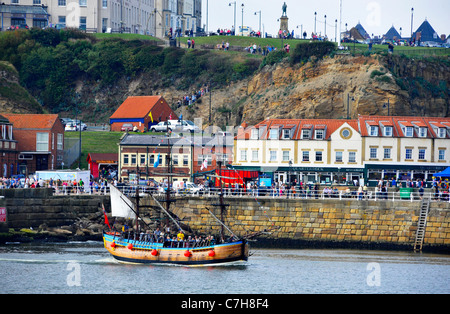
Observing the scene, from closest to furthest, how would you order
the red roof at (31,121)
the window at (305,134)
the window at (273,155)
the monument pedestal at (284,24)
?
the window at (305,134) < the window at (273,155) < the red roof at (31,121) < the monument pedestal at (284,24)

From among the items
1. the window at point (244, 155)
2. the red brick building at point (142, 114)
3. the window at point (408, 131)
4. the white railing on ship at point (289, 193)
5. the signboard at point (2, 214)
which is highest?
the red brick building at point (142, 114)

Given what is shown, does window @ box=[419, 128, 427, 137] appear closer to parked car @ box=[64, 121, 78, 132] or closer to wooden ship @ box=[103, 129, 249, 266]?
wooden ship @ box=[103, 129, 249, 266]

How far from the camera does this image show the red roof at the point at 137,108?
99.3 m

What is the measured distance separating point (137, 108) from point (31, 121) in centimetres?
1943

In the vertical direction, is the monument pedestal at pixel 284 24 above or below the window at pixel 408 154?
above

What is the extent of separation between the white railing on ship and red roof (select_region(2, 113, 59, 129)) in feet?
51.7

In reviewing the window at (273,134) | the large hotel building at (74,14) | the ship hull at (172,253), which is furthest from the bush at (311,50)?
the ship hull at (172,253)

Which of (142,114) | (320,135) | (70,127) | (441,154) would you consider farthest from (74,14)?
(441,154)

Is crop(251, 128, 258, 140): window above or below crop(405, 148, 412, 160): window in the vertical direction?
above

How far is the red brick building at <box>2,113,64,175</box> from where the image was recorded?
82062mm

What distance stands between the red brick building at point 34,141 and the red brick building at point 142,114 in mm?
15718

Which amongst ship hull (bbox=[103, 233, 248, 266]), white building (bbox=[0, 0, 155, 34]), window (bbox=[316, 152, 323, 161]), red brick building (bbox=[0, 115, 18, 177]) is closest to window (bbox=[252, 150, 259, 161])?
window (bbox=[316, 152, 323, 161])

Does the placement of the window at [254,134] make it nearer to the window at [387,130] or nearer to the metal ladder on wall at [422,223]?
the window at [387,130]
